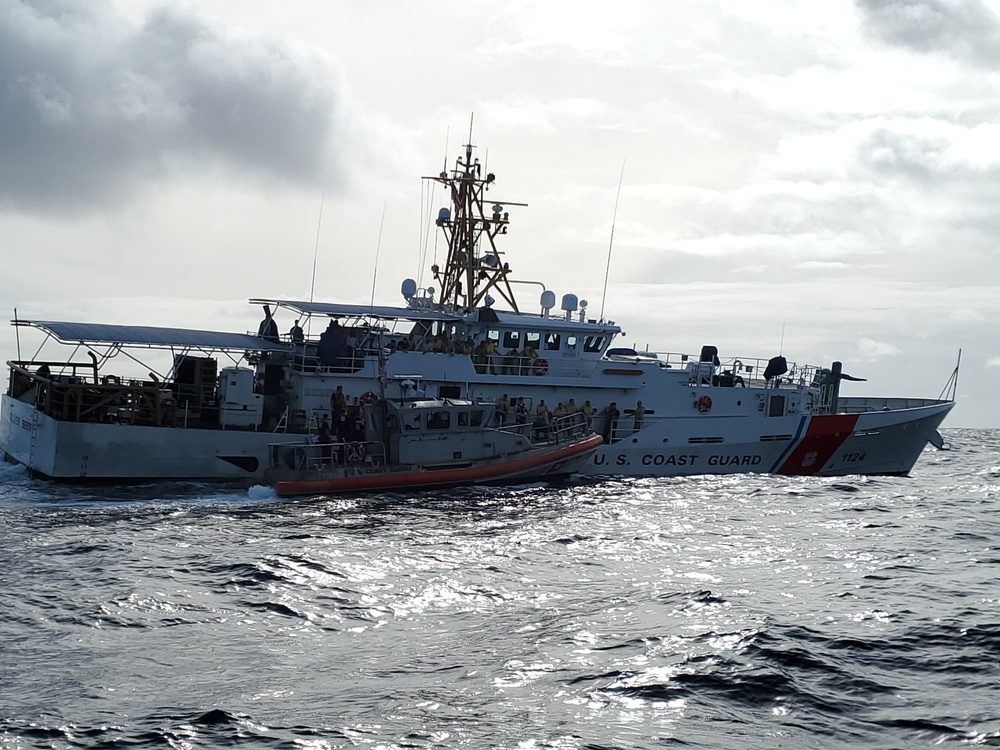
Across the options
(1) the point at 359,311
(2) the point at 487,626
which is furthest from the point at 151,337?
(2) the point at 487,626

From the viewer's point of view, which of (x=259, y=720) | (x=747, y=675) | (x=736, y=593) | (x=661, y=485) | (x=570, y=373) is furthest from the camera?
(x=570, y=373)

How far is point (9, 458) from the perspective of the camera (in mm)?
31828

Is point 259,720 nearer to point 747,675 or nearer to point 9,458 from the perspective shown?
point 747,675

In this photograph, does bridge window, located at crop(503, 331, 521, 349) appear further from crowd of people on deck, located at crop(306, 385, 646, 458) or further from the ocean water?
the ocean water

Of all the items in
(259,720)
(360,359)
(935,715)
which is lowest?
(259,720)

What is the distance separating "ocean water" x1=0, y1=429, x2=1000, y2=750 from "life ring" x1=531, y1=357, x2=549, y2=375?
7.82 m

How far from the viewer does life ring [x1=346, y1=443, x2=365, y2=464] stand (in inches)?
1106

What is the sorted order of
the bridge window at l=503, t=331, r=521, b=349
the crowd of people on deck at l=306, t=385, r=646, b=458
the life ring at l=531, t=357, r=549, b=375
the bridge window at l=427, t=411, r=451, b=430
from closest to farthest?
the bridge window at l=427, t=411, r=451, b=430 < the crowd of people on deck at l=306, t=385, r=646, b=458 < the life ring at l=531, t=357, r=549, b=375 < the bridge window at l=503, t=331, r=521, b=349

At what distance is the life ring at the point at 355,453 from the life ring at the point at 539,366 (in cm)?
708

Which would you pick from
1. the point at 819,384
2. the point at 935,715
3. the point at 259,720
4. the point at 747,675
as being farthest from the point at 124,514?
the point at 819,384

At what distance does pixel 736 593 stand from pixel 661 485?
1369 centimetres

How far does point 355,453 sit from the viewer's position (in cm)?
2811

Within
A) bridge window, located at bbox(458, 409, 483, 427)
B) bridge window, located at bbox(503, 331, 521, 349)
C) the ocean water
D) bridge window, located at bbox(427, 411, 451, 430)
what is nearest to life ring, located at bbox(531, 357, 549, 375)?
bridge window, located at bbox(503, 331, 521, 349)

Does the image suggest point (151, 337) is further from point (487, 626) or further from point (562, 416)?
point (487, 626)
